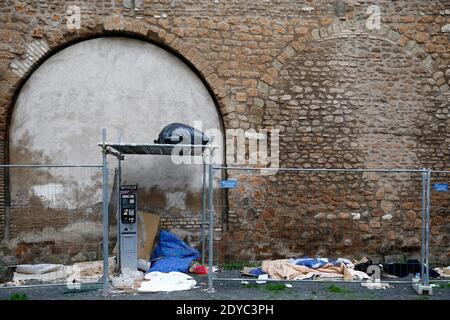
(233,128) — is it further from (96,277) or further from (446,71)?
(446,71)

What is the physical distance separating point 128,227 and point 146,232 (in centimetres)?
117

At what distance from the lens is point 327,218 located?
969 centimetres

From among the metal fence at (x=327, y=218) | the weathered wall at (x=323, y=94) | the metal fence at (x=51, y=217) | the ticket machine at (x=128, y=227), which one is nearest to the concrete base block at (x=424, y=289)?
the metal fence at (x=327, y=218)

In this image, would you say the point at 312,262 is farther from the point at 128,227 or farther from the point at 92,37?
the point at 92,37

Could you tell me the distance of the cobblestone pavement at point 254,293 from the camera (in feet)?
22.5

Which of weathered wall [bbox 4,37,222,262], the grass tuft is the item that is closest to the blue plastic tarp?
weathered wall [bbox 4,37,222,262]

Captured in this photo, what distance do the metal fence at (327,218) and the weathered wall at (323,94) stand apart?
0.02 metres

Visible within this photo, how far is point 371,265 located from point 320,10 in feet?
17.3

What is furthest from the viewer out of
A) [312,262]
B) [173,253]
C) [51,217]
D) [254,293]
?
[51,217]

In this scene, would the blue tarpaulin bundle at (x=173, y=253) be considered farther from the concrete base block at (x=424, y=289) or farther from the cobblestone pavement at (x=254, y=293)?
the concrete base block at (x=424, y=289)

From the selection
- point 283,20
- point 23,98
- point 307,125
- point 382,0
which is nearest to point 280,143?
point 307,125

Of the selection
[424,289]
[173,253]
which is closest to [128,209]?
[173,253]

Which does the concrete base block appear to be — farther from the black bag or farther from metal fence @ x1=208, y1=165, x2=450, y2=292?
the black bag

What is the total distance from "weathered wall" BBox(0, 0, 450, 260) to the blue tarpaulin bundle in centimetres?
83
